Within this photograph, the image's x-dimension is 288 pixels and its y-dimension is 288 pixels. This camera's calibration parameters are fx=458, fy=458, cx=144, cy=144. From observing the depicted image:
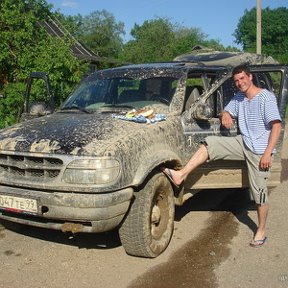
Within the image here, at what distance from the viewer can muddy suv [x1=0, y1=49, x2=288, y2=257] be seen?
416 centimetres

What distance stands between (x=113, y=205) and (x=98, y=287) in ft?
2.42

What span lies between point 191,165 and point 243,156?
652 millimetres

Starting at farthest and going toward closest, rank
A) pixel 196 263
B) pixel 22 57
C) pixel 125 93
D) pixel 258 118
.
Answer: pixel 22 57 → pixel 125 93 → pixel 258 118 → pixel 196 263

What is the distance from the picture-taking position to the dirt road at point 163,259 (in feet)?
13.8

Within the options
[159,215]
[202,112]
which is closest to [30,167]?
[159,215]

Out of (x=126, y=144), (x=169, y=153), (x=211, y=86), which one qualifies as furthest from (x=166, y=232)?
(x=211, y=86)

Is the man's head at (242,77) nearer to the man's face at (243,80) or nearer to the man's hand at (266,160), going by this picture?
the man's face at (243,80)

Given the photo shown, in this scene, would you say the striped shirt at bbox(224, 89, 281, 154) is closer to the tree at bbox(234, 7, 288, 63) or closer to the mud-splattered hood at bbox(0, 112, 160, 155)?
the mud-splattered hood at bbox(0, 112, 160, 155)

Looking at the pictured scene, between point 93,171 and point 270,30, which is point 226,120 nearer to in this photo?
point 93,171

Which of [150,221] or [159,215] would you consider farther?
[159,215]

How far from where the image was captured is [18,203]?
4402 mm

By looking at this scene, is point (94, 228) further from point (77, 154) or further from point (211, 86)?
point (211, 86)

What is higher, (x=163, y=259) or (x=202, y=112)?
(x=202, y=112)

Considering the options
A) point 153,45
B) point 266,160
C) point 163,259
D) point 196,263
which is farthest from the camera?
point 153,45
